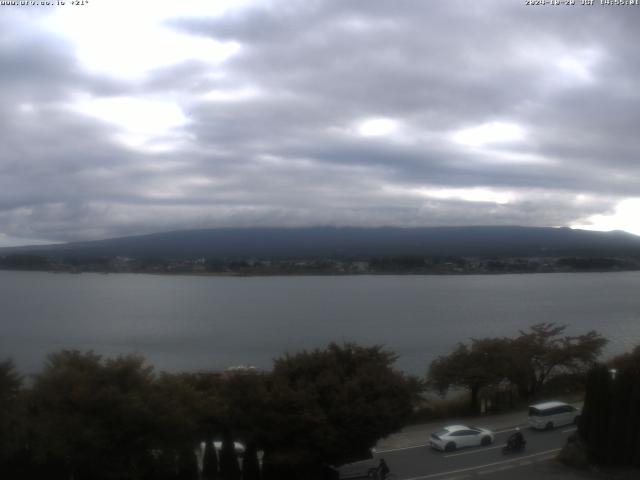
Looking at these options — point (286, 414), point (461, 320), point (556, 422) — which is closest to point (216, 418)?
point (286, 414)

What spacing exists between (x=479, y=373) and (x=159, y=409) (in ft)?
49.3

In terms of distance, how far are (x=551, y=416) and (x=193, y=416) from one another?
424 inches

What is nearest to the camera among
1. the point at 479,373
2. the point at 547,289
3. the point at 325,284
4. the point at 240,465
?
the point at 240,465

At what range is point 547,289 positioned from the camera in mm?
109000

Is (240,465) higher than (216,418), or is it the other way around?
(216,418)

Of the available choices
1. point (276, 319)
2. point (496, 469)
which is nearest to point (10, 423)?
point (496, 469)

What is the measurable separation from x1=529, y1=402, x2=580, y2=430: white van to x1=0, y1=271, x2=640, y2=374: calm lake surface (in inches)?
662

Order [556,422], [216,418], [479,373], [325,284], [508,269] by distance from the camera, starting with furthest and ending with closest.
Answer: [508,269] < [325,284] < [479,373] < [556,422] < [216,418]

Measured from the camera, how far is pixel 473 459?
1684 cm

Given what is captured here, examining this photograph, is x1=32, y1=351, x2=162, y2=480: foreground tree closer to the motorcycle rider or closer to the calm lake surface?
the motorcycle rider

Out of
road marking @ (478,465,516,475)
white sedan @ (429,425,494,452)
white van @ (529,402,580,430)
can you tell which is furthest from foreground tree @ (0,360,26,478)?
white van @ (529,402,580,430)

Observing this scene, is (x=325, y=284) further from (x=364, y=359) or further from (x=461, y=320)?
(x=364, y=359)

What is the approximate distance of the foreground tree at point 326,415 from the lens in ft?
48.4

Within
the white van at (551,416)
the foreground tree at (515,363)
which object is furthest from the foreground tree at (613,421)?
the foreground tree at (515,363)
